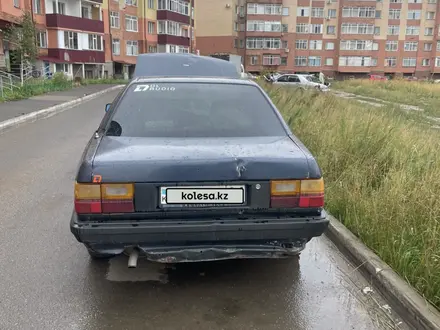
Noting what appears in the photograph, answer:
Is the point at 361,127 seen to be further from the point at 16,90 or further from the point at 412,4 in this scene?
the point at 412,4

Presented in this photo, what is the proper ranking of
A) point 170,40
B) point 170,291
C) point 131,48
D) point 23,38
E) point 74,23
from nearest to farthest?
point 170,291 → point 23,38 → point 74,23 → point 131,48 → point 170,40

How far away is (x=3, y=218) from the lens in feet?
16.5

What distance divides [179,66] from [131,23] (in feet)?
153

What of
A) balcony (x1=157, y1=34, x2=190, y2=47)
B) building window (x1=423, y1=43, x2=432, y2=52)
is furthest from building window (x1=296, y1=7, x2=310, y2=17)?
balcony (x1=157, y1=34, x2=190, y2=47)

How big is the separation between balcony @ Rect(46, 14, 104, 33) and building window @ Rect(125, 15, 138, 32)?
8611mm

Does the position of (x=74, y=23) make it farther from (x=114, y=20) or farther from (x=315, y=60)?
(x=315, y=60)

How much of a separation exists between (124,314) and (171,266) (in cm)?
79

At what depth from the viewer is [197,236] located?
3.09m

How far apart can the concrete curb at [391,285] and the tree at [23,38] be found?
94.5 ft

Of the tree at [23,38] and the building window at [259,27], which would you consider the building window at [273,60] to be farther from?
the tree at [23,38]

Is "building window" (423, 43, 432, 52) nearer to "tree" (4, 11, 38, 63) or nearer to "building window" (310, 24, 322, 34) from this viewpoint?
"building window" (310, 24, 322, 34)

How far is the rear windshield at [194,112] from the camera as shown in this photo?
12.6 feet

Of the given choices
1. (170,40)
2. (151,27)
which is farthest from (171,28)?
(151,27)


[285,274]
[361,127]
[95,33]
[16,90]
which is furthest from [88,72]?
[285,274]
